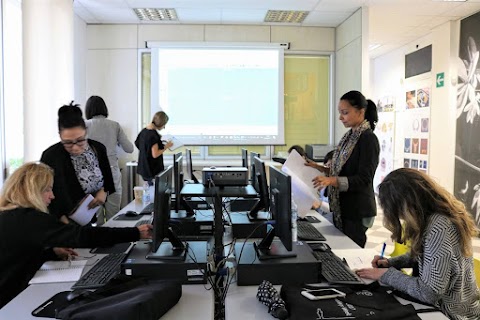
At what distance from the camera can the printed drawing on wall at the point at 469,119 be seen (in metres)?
4.95

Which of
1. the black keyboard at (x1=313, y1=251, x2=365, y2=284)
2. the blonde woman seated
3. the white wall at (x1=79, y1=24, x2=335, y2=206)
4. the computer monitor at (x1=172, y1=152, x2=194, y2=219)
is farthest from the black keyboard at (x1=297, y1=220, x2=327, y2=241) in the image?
the white wall at (x1=79, y1=24, x2=335, y2=206)

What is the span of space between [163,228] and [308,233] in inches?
38.1

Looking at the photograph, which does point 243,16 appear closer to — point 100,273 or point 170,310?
point 100,273

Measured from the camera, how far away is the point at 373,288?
1.51m

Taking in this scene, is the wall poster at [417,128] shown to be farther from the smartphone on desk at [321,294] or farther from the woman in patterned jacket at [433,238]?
the smartphone on desk at [321,294]

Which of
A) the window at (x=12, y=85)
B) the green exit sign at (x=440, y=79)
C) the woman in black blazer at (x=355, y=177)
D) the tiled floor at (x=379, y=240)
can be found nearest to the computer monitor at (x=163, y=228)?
the woman in black blazer at (x=355, y=177)

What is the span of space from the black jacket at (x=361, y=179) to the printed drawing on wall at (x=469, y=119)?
3243mm

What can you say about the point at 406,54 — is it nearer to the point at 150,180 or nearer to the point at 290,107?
the point at 290,107

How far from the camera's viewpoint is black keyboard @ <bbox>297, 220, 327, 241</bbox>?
87.4 inches

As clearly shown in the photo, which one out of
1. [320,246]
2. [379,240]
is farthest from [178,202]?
[379,240]

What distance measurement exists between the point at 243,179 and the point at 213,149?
3.66 metres

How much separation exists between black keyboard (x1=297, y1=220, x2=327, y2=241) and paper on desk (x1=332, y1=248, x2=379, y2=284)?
181 millimetres

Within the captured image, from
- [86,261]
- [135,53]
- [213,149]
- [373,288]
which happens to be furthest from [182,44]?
[373,288]

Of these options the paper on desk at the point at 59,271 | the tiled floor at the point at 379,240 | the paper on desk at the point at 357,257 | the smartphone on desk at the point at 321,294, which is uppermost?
the smartphone on desk at the point at 321,294
